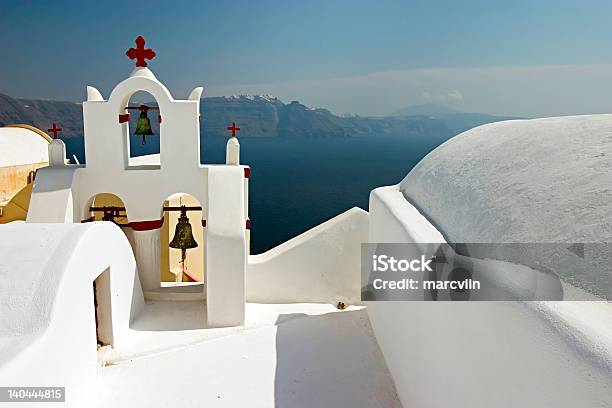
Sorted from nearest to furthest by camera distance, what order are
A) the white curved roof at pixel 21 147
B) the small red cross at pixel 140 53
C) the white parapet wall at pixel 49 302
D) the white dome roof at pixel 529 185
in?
the white dome roof at pixel 529 185, the white parapet wall at pixel 49 302, the small red cross at pixel 140 53, the white curved roof at pixel 21 147

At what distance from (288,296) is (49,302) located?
4761mm

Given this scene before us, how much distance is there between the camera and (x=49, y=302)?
12.6 ft

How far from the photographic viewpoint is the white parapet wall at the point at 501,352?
201cm

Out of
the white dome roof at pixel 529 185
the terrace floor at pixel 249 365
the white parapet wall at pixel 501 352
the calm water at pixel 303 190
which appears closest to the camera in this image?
the white parapet wall at pixel 501 352

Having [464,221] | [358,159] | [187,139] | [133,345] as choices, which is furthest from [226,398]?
[358,159]

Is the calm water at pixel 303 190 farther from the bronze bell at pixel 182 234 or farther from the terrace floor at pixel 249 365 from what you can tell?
the terrace floor at pixel 249 365

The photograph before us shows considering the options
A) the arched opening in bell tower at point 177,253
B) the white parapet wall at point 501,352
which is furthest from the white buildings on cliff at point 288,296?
the arched opening in bell tower at point 177,253

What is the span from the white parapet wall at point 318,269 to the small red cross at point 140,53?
392cm

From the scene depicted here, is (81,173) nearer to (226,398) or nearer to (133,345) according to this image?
(133,345)

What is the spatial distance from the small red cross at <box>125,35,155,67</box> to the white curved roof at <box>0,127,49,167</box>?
27.8 feet

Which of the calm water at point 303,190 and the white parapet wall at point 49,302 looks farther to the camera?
the calm water at point 303,190

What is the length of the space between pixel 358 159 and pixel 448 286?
358 feet

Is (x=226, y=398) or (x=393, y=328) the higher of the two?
(x=393, y=328)

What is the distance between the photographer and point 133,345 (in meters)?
6.14
